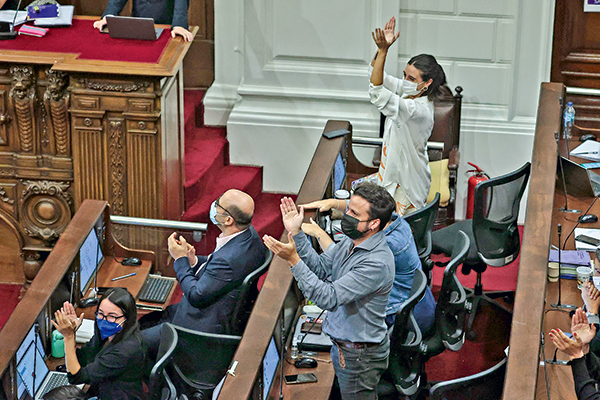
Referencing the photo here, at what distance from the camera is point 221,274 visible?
14.9 feet

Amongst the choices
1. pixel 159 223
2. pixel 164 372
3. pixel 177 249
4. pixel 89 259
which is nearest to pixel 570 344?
pixel 164 372

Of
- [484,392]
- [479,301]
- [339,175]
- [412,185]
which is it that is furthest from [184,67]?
[484,392]

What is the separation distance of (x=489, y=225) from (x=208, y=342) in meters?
2.08

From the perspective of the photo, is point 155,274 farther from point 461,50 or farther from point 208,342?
point 461,50

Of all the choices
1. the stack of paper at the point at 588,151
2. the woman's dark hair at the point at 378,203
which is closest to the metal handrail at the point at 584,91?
the stack of paper at the point at 588,151

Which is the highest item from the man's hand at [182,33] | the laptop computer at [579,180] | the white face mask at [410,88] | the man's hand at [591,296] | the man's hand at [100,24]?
the man's hand at [100,24]

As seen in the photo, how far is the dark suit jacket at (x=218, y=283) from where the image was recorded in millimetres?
4527

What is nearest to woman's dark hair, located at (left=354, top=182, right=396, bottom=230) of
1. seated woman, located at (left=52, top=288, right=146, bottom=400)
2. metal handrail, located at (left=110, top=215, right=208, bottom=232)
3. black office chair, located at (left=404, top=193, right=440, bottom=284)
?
black office chair, located at (left=404, top=193, right=440, bottom=284)

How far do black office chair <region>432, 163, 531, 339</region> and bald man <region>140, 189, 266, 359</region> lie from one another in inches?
58.2

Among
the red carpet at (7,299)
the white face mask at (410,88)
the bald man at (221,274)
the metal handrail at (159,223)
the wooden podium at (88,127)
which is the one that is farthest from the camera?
the red carpet at (7,299)

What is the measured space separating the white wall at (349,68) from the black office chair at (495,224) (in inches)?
56.8

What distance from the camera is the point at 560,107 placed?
6.16 m

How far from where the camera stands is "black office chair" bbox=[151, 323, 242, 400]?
4.20 m

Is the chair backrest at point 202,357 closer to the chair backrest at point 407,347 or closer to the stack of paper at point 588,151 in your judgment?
the chair backrest at point 407,347
